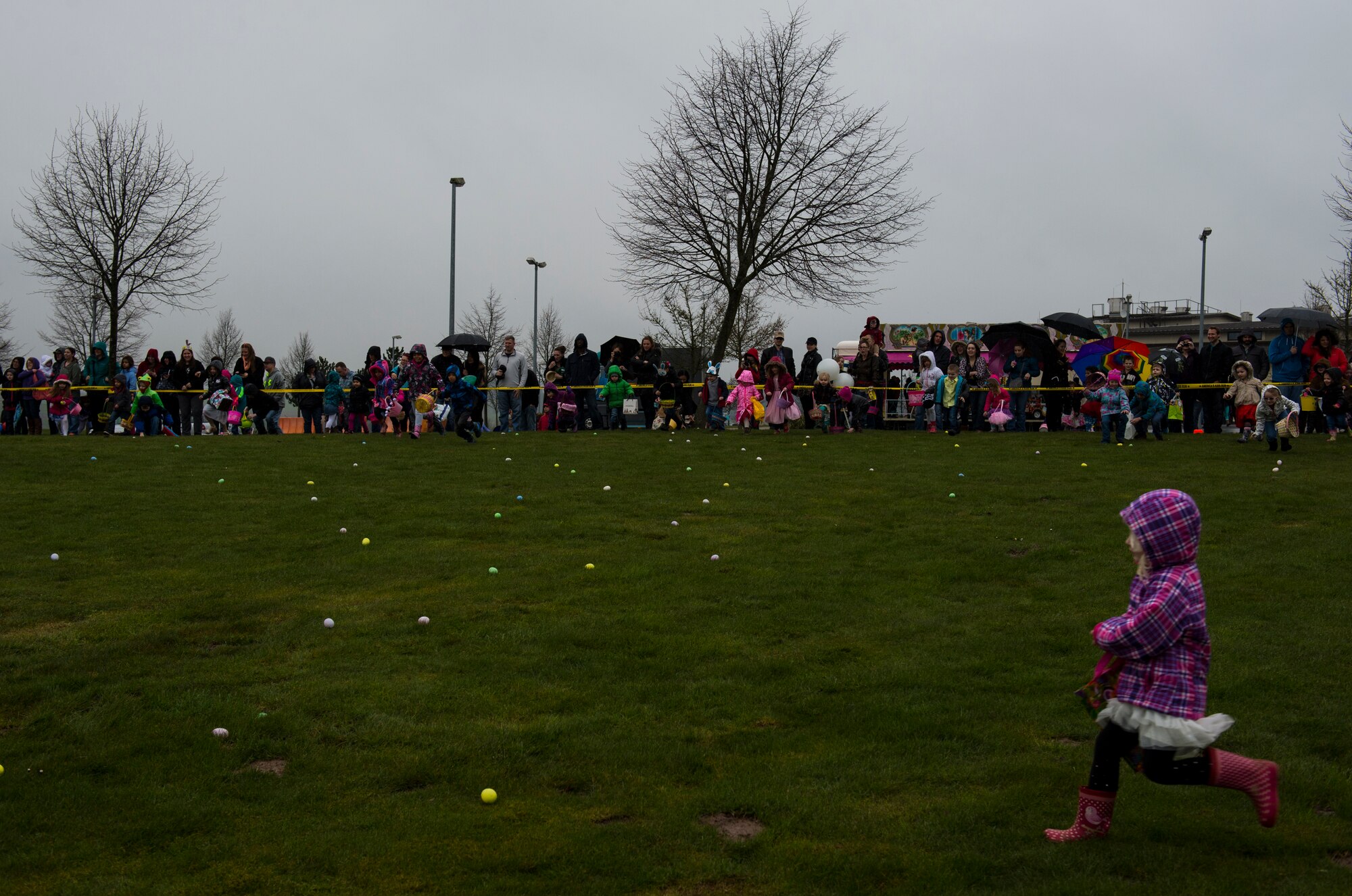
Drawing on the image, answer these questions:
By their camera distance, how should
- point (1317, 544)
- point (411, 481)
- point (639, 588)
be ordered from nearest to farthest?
point (639, 588) < point (1317, 544) < point (411, 481)

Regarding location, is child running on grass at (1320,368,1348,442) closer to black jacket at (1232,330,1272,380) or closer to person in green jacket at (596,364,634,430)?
black jacket at (1232,330,1272,380)

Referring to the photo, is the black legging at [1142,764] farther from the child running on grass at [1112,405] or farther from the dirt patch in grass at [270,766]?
the child running on grass at [1112,405]

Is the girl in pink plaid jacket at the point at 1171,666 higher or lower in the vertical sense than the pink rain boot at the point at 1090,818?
higher

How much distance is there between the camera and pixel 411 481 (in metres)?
16.7

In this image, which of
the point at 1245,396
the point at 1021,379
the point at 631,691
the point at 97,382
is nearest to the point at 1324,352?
the point at 1245,396

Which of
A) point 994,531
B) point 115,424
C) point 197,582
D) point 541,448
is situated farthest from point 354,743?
point 115,424

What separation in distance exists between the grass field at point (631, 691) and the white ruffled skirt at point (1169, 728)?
1.86ft

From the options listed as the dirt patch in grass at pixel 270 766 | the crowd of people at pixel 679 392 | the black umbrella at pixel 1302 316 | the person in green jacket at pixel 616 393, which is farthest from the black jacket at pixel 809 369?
the dirt patch in grass at pixel 270 766

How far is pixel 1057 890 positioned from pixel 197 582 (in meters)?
8.39

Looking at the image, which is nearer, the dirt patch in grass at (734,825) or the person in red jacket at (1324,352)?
the dirt patch in grass at (734,825)

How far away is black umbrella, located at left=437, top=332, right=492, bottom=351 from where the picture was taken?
28.8m

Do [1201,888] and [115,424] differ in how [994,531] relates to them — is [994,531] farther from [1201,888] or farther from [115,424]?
[115,424]

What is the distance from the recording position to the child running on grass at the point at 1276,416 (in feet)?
61.4

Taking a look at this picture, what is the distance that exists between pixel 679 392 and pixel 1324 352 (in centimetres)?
1335
